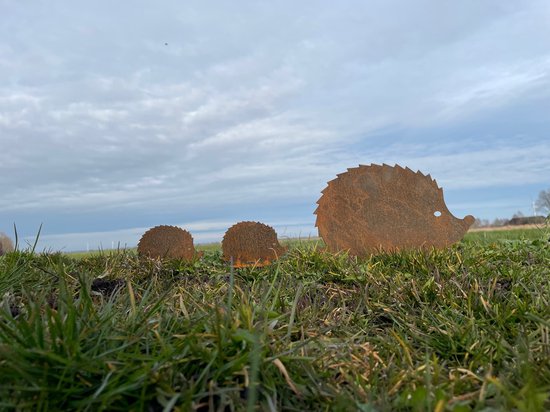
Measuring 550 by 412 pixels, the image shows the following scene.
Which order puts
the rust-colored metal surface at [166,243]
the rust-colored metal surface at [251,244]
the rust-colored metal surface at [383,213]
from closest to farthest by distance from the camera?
the rust-colored metal surface at [251,244]
the rust-colored metal surface at [166,243]
the rust-colored metal surface at [383,213]

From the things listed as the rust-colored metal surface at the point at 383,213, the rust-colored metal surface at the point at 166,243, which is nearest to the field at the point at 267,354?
the rust-colored metal surface at the point at 166,243

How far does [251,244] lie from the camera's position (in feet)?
16.7

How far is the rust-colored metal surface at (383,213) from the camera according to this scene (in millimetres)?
5562

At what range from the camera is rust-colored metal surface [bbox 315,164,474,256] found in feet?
18.2

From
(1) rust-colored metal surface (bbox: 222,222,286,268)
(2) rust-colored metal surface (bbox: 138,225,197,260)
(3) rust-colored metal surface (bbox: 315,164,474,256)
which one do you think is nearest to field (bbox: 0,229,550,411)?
(1) rust-colored metal surface (bbox: 222,222,286,268)

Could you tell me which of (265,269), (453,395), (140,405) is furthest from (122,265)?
(453,395)

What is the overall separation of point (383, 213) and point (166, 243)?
2309 millimetres

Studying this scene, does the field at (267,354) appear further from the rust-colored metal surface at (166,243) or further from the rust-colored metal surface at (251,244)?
the rust-colored metal surface at (166,243)

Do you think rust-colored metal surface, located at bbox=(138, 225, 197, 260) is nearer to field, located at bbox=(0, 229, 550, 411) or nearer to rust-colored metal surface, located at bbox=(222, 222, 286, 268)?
rust-colored metal surface, located at bbox=(222, 222, 286, 268)

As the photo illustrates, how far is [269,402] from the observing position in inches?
73.2

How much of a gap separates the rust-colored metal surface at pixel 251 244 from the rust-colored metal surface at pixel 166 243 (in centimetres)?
42

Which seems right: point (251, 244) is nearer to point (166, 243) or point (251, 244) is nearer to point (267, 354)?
point (166, 243)

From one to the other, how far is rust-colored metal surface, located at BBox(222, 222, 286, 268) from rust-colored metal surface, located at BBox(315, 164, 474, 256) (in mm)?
680

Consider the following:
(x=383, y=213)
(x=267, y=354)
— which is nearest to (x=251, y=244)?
(x=383, y=213)
